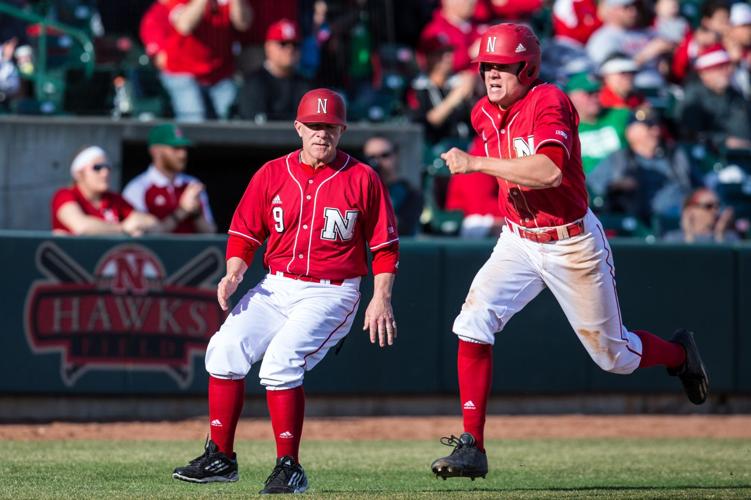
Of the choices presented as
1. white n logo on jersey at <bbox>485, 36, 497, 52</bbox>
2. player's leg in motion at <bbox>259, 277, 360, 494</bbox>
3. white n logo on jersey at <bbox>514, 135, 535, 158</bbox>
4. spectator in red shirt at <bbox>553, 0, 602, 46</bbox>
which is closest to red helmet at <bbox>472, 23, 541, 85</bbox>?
white n logo on jersey at <bbox>485, 36, 497, 52</bbox>

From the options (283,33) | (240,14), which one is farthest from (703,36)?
(240,14)

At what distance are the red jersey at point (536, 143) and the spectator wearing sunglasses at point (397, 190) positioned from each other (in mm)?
4352

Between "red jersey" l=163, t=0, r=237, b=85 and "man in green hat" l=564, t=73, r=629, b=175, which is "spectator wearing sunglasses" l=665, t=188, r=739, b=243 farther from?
"red jersey" l=163, t=0, r=237, b=85

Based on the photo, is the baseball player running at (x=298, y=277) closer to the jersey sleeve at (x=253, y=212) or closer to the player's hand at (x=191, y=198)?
the jersey sleeve at (x=253, y=212)

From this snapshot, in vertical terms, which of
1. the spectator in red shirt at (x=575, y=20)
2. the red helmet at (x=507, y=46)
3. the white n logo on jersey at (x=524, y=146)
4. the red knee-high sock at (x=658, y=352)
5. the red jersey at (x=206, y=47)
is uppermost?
the spectator in red shirt at (x=575, y=20)

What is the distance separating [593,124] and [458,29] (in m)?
2.10

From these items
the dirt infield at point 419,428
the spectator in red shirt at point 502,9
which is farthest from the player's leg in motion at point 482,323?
the spectator in red shirt at point 502,9

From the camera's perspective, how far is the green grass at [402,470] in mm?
6102

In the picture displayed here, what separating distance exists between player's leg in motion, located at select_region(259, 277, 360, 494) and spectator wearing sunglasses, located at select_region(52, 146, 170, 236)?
417 centimetres

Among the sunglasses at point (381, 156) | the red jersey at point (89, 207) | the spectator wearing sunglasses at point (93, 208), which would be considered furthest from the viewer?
the sunglasses at point (381, 156)

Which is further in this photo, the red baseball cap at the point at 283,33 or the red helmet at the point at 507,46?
the red baseball cap at the point at 283,33

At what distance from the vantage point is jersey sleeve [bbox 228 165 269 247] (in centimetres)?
616

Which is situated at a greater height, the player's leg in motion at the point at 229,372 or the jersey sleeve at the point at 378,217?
the jersey sleeve at the point at 378,217

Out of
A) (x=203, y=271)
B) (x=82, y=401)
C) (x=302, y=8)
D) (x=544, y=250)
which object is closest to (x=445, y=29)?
(x=302, y=8)
